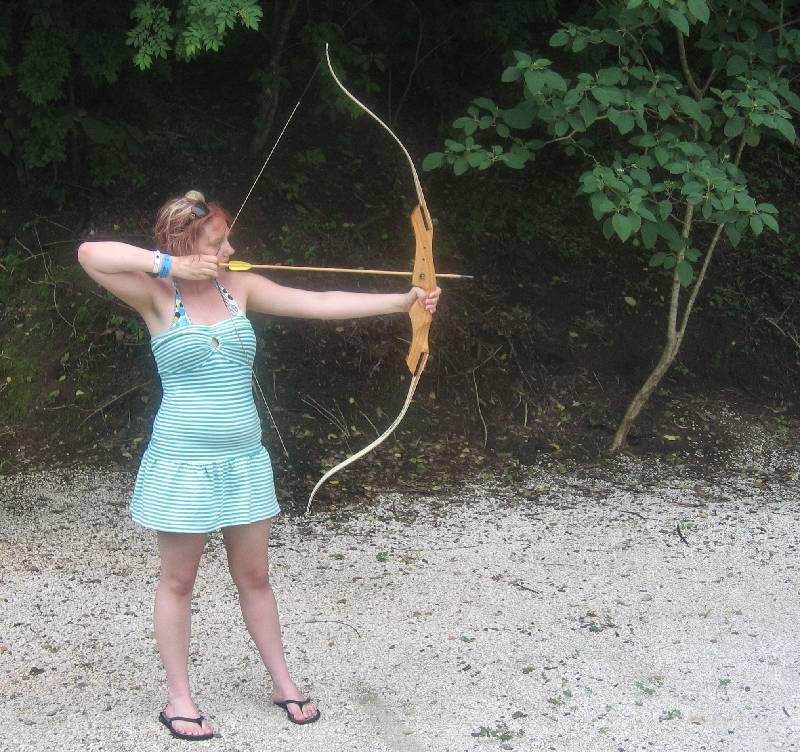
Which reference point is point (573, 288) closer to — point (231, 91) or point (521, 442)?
point (521, 442)

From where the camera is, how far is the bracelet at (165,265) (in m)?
2.43

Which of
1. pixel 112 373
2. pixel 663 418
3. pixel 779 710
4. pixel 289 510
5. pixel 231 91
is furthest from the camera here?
pixel 231 91

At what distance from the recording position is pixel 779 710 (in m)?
2.91

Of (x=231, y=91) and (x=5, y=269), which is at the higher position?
(x=231, y=91)

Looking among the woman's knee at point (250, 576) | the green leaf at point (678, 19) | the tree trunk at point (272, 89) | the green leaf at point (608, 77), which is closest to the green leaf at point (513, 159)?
the green leaf at point (608, 77)

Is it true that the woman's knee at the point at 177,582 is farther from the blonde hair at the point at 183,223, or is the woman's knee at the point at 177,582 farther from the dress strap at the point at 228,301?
the blonde hair at the point at 183,223

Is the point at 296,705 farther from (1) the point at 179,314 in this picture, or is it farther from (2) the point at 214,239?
(2) the point at 214,239

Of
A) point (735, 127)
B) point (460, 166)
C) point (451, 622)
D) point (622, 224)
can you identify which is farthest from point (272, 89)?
point (451, 622)

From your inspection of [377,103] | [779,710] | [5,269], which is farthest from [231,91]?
[779,710]

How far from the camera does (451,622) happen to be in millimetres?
3410

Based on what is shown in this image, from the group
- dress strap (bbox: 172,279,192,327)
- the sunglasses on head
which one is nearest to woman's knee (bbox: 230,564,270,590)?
dress strap (bbox: 172,279,192,327)

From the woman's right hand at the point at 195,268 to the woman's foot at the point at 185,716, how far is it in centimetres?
116

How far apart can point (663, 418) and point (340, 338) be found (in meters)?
1.85

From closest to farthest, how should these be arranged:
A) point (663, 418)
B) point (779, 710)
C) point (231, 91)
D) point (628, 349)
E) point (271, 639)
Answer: point (271, 639) < point (779, 710) < point (663, 418) < point (628, 349) < point (231, 91)
